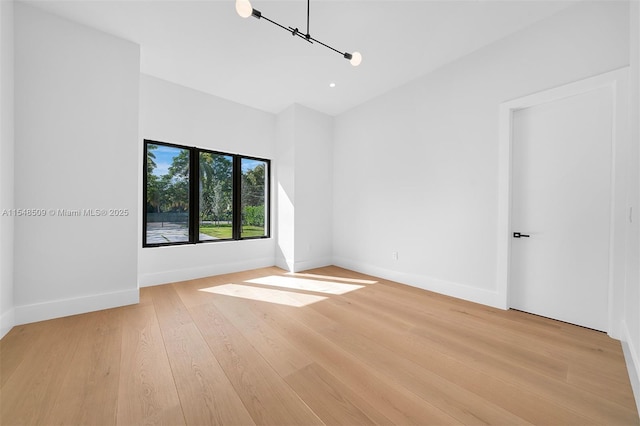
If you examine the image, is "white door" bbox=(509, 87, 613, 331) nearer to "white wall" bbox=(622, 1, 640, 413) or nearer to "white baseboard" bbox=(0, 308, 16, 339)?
"white wall" bbox=(622, 1, 640, 413)

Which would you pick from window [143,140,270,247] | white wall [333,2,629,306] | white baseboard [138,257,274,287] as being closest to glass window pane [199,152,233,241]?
window [143,140,270,247]

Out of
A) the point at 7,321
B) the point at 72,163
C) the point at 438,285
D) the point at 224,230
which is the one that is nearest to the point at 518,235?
the point at 438,285

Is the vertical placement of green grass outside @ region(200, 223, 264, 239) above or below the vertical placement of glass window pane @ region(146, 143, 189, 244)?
below

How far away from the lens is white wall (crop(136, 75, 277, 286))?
3.65m

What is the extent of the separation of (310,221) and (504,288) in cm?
308

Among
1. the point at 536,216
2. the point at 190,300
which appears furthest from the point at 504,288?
the point at 190,300

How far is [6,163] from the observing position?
2.29 meters

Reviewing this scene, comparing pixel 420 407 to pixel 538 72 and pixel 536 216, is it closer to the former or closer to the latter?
pixel 536 216

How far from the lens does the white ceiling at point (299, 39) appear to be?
96.0 inches

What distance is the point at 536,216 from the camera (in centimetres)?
272

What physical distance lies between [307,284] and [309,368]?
201cm

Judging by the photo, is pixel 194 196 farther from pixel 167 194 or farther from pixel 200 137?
pixel 200 137

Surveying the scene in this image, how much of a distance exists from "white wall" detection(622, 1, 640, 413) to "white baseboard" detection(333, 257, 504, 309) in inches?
38.8

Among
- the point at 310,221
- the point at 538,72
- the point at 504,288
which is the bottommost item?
the point at 504,288
